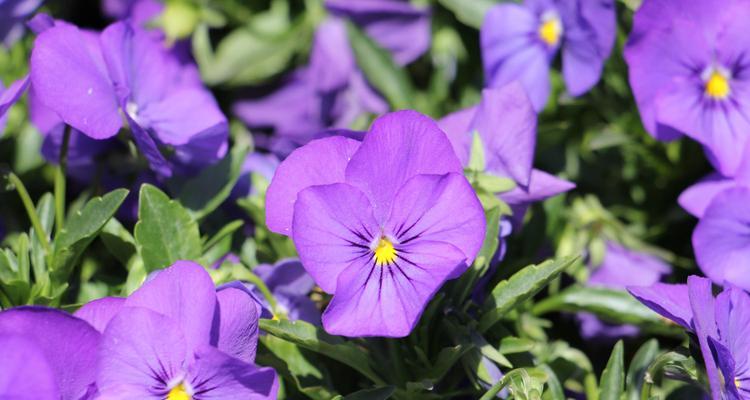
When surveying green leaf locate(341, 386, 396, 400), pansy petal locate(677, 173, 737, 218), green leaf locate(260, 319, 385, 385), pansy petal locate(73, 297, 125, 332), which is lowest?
green leaf locate(341, 386, 396, 400)

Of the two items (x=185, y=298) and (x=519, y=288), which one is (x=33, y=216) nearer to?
(x=185, y=298)

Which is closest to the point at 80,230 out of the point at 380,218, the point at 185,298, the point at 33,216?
the point at 33,216

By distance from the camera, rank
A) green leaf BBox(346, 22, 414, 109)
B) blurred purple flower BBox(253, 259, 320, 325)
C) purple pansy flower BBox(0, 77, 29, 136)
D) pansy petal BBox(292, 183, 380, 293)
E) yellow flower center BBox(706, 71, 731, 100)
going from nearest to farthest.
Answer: pansy petal BBox(292, 183, 380, 293), purple pansy flower BBox(0, 77, 29, 136), blurred purple flower BBox(253, 259, 320, 325), yellow flower center BBox(706, 71, 731, 100), green leaf BBox(346, 22, 414, 109)

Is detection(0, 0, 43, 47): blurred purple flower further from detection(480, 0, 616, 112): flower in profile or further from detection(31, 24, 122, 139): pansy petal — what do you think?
detection(480, 0, 616, 112): flower in profile

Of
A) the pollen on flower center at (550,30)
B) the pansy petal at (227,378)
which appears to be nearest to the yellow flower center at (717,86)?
the pollen on flower center at (550,30)

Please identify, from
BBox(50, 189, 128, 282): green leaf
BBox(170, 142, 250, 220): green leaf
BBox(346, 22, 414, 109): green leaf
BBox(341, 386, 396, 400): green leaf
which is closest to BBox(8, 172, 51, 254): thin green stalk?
BBox(50, 189, 128, 282): green leaf

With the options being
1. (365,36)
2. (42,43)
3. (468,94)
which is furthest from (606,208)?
(42,43)

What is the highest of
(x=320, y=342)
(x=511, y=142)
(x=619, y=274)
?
(x=511, y=142)

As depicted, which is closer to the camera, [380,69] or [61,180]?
[61,180]
